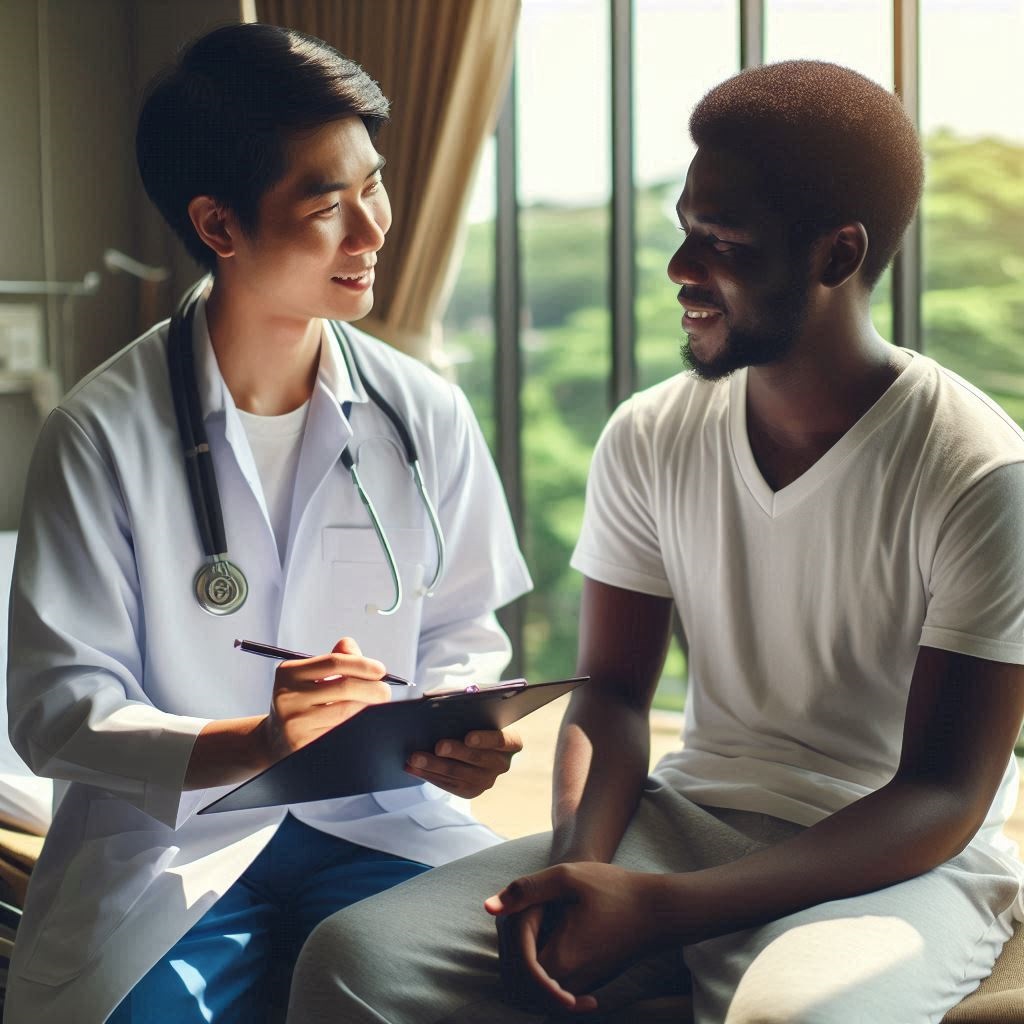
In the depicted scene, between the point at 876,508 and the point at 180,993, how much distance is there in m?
0.98

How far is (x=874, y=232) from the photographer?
1.52 metres

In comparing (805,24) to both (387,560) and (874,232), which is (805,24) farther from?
(387,560)

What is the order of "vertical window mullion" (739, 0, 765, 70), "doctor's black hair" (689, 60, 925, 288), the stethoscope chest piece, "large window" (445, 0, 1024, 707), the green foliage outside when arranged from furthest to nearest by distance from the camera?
1. the green foliage outside
2. "large window" (445, 0, 1024, 707)
3. "vertical window mullion" (739, 0, 765, 70)
4. the stethoscope chest piece
5. "doctor's black hair" (689, 60, 925, 288)

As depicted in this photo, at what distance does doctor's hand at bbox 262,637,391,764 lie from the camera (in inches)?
53.8

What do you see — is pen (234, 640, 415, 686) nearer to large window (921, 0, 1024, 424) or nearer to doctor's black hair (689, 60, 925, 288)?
doctor's black hair (689, 60, 925, 288)

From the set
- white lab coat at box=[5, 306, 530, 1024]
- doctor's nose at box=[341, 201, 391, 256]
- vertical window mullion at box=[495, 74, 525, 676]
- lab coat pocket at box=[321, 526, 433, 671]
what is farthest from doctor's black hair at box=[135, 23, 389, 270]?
vertical window mullion at box=[495, 74, 525, 676]

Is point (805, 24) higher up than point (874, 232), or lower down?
higher up

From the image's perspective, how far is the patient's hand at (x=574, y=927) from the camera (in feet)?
4.09

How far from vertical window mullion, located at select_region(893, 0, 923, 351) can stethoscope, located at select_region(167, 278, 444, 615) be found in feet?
5.93

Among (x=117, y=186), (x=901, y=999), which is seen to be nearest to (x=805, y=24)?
(x=117, y=186)

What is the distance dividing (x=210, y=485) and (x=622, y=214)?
7.50 feet

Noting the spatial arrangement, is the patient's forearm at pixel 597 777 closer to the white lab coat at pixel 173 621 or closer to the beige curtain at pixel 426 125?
the white lab coat at pixel 173 621

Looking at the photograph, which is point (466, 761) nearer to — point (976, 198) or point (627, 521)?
point (627, 521)

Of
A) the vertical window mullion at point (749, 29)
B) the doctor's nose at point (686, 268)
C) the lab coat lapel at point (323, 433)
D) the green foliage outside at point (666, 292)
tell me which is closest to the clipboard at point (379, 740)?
the lab coat lapel at point (323, 433)
